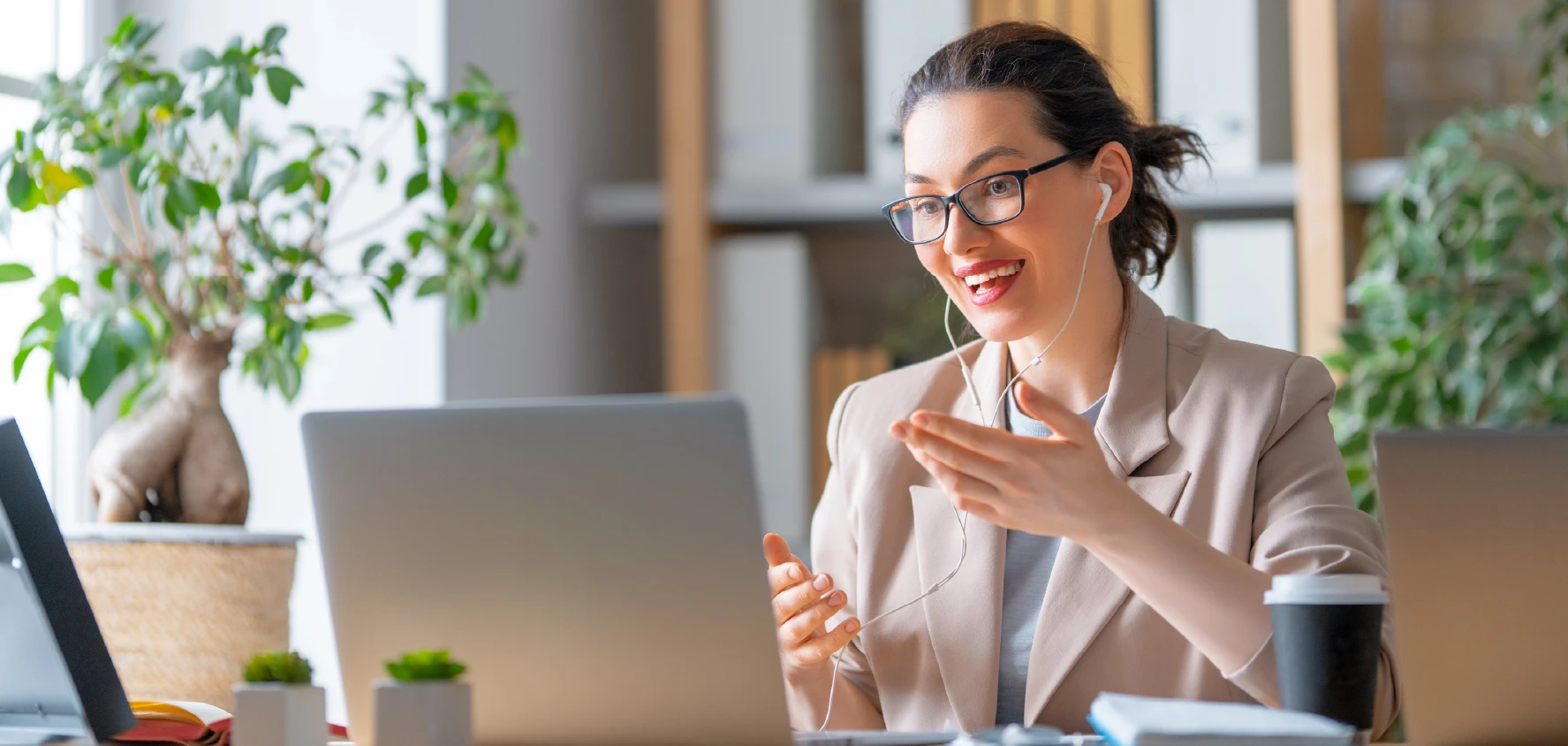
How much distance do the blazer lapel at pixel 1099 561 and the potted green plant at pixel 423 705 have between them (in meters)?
0.62

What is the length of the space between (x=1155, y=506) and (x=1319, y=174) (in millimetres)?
1244

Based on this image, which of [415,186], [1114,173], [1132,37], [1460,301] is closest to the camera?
[1114,173]

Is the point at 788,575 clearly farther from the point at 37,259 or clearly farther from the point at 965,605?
the point at 37,259

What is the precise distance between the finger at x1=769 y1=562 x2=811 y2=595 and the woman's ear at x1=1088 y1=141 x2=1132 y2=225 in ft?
1.65

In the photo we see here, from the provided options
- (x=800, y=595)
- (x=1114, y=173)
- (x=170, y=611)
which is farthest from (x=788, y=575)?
(x=170, y=611)

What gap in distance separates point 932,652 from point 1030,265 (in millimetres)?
399

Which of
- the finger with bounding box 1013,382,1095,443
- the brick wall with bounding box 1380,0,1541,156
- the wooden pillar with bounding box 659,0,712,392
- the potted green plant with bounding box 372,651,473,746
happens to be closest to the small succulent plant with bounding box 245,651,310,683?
the potted green plant with bounding box 372,651,473,746

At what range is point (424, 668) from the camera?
926 millimetres

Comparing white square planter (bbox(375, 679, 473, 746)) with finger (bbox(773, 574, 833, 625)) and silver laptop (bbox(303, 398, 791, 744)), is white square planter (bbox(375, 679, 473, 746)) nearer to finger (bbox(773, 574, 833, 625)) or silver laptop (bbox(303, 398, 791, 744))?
silver laptop (bbox(303, 398, 791, 744))

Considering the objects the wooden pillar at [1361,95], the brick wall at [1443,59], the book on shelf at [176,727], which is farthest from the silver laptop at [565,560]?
the brick wall at [1443,59]

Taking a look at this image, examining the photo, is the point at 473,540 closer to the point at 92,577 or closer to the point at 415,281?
the point at 92,577

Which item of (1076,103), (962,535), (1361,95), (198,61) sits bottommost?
(962,535)

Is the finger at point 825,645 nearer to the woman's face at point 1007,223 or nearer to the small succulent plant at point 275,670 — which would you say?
the woman's face at point 1007,223

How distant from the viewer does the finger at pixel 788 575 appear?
1.25m
